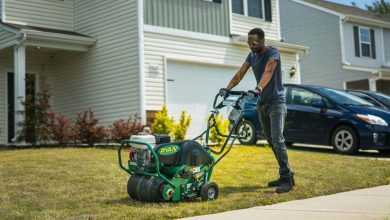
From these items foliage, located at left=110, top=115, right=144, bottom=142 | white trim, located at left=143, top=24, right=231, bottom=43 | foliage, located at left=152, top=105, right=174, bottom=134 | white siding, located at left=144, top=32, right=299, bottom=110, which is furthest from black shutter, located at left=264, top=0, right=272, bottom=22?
foliage, located at left=110, top=115, right=144, bottom=142

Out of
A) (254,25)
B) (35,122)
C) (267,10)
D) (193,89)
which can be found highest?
(267,10)

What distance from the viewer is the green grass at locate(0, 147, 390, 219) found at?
529cm

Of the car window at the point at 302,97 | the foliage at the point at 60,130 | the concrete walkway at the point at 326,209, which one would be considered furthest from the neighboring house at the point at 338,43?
the concrete walkway at the point at 326,209

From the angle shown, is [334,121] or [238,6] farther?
[238,6]

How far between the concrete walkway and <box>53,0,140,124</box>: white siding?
854 cm

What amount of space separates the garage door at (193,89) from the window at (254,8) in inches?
99.7

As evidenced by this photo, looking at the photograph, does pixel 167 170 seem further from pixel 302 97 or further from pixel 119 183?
pixel 302 97

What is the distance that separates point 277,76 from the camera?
6.66m

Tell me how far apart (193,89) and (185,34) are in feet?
5.17

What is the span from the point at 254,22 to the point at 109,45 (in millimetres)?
5445

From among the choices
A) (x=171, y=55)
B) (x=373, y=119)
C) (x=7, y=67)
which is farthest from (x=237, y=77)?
(x=7, y=67)

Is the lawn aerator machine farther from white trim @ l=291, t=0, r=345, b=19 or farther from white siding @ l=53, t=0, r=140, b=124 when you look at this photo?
white trim @ l=291, t=0, r=345, b=19

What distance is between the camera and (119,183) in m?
7.16

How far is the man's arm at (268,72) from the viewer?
20.7ft
